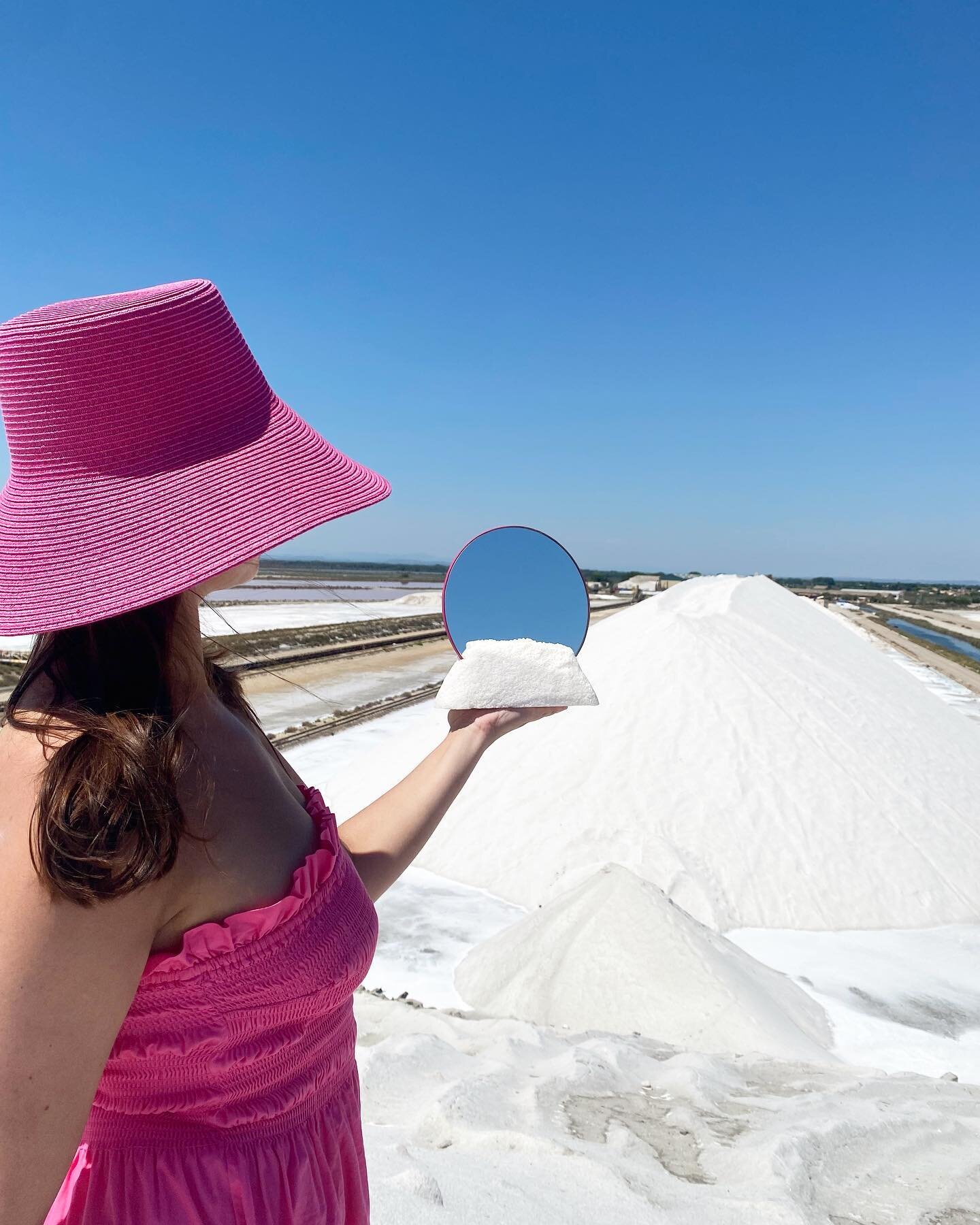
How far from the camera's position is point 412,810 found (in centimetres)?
128

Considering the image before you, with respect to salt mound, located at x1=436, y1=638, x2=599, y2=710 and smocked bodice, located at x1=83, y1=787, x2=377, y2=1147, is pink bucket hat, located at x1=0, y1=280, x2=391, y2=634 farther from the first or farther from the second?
salt mound, located at x1=436, y1=638, x2=599, y2=710

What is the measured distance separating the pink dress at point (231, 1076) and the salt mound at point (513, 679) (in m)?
0.52

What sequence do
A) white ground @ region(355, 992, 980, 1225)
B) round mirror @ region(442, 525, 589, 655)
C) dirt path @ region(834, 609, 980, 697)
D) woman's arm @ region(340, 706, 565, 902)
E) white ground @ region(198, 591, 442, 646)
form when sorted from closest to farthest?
1. woman's arm @ region(340, 706, 565, 902)
2. round mirror @ region(442, 525, 589, 655)
3. white ground @ region(355, 992, 980, 1225)
4. dirt path @ region(834, 609, 980, 697)
5. white ground @ region(198, 591, 442, 646)

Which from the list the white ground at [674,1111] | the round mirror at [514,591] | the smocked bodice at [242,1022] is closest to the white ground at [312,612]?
the white ground at [674,1111]

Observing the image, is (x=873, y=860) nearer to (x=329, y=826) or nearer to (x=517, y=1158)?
(x=517, y=1158)

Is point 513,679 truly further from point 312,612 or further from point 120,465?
point 312,612

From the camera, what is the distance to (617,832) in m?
5.78

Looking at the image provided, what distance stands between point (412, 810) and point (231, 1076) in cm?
49

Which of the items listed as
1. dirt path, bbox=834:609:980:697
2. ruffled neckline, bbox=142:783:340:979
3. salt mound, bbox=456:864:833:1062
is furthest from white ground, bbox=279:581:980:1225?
dirt path, bbox=834:609:980:697

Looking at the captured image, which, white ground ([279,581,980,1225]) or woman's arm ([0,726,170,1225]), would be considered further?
white ground ([279,581,980,1225])

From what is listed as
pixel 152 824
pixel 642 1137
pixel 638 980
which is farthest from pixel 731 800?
pixel 152 824

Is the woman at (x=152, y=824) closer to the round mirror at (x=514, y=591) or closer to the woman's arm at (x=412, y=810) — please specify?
the woman's arm at (x=412, y=810)

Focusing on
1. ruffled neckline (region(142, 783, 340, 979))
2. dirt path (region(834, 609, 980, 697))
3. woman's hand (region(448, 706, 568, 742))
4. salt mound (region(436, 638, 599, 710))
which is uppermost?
salt mound (region(436, 638, 599, 710))

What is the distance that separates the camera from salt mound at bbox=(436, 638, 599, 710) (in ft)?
4.63
